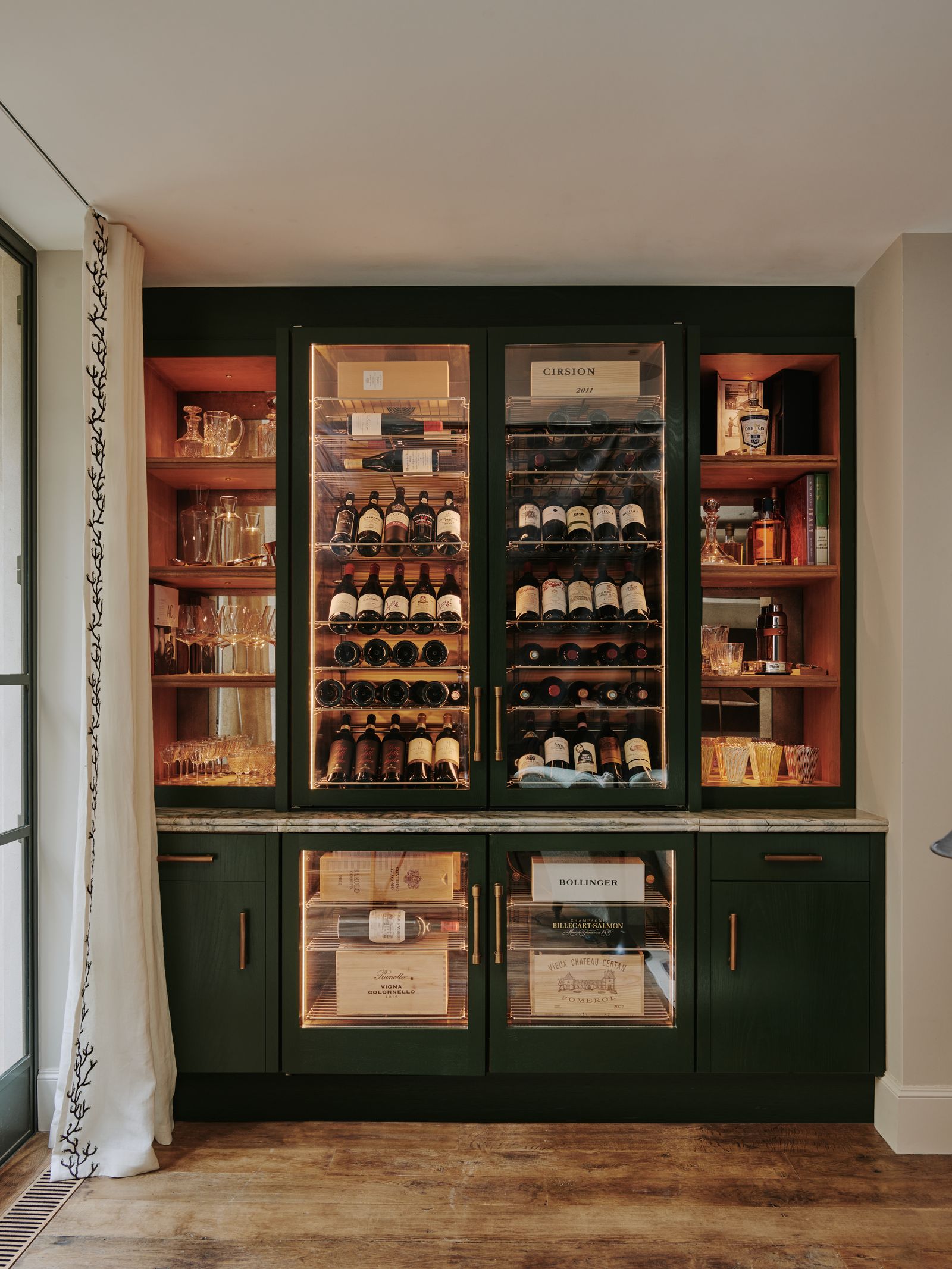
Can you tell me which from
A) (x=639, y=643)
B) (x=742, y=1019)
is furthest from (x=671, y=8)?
(x=742, y=1019)

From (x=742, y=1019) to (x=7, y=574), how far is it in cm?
262

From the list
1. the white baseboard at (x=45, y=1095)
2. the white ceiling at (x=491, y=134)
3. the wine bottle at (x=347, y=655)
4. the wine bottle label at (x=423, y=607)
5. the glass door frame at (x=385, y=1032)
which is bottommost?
the white baseboard at (x=45, y=1095)

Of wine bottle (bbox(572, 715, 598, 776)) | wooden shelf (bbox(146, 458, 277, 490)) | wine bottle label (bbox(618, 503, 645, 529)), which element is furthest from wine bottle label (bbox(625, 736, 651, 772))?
wooden shelf (bbox(146, 458, 277, 490))

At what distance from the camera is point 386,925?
272cm

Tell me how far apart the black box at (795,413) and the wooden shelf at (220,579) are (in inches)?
70.5

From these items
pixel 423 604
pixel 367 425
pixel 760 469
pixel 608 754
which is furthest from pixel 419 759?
pixel 760 469

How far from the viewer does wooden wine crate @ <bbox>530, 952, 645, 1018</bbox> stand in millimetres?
2674

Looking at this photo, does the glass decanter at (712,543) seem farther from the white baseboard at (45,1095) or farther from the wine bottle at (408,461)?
the white baseboard at (45,1095)

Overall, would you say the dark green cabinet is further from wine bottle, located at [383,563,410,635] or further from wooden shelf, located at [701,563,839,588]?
wooden shelf, located at [701,563,839,588]

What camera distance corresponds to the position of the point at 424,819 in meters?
2.65

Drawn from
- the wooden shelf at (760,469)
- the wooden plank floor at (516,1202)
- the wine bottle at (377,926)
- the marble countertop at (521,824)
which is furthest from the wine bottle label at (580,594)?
the wooden plank floor at (516,1202)

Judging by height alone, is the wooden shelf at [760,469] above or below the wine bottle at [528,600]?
above

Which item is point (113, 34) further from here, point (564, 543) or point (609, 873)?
point (609, 873)

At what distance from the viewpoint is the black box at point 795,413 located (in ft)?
9.64
